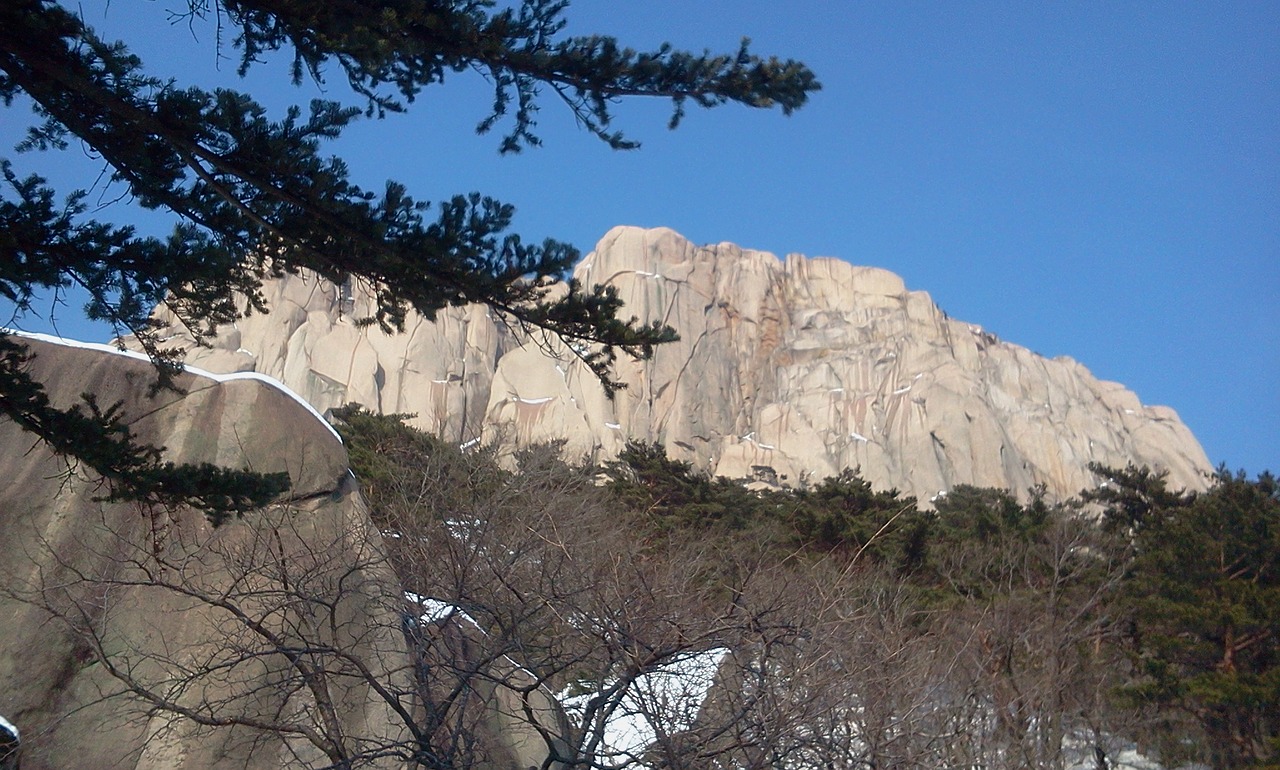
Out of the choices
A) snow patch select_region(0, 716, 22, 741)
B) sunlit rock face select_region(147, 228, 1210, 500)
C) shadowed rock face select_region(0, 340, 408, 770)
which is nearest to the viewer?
shadowed rock face select_region(0, 340, 408, 770)

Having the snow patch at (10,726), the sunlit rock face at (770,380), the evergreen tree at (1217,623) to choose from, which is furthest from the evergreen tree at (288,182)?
the sunlit rock face at (770,380)

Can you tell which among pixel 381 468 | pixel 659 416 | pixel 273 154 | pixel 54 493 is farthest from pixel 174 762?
pixel 659 416

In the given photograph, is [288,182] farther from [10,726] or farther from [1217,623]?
[1217,623]

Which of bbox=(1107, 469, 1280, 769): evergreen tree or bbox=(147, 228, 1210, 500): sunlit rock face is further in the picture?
bbox=(147, 228, 1210, 500): sunlit rock face

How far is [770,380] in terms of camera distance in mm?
58625

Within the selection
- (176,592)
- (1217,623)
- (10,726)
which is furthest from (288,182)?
(1217,623)

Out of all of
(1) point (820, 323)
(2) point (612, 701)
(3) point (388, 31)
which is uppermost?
(1) point (820, 323)

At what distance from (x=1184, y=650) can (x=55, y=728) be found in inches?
488

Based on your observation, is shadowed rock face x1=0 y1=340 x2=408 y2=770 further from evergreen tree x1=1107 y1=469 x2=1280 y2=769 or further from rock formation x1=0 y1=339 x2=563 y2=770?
evergreen tree x1=1107 y1=469 x2=1280 y2=769

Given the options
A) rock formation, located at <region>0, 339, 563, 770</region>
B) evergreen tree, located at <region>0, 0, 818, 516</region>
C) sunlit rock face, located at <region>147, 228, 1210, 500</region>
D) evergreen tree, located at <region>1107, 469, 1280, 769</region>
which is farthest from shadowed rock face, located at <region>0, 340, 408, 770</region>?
sunlit rock face, located at <region>147, 228, 1210, 500</region>

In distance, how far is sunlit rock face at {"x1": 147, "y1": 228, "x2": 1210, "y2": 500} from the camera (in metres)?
49.5

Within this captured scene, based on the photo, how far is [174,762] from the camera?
27.0 feet

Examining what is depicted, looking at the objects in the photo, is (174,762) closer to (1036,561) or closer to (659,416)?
(1036,561)

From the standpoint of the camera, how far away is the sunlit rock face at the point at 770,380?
49500 mm
